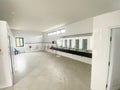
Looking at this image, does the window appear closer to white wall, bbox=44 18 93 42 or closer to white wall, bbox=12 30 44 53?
white wall, bbox=12 30 44 53

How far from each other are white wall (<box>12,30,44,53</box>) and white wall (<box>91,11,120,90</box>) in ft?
33.2

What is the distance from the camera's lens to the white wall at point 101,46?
1951 mm

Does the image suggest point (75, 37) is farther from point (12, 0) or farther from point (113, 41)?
point (12, 0)

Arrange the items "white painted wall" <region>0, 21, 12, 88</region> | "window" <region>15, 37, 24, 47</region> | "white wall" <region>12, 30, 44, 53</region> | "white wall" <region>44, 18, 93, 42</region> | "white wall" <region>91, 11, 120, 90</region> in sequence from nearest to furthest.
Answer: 1. "white wall" <region>91, 11, 120, 90</region>
2. "white painted wall" <region>0, 21, 12, 88</region>
3. "white wall" <region>44, 18, 93, 42</region>
4. "window" <region>15, 37, 24, 47</region>
5. "white wall" <region>12, 30, 44, 53</region>

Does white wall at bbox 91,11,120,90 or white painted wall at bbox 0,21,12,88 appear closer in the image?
white wall at bbox 91,11,120,90

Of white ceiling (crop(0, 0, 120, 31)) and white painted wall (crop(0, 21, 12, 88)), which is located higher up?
white ceiling (crop(0, 0, 120, 31))

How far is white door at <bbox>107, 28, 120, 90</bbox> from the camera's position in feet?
6.70

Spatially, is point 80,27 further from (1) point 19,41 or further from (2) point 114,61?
(1) point 19,41

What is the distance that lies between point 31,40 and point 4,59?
8870mm

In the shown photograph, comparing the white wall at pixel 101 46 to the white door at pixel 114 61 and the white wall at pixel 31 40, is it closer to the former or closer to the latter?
the white door at pixel 114 61

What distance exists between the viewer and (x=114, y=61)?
2.14 m

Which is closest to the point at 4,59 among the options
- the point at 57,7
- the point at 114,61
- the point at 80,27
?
the point at 57,7

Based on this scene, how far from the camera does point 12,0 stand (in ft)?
9.13

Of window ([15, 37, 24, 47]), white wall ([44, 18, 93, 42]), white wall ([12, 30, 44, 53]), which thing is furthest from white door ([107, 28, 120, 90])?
window ([15, 37, 24, 47])
